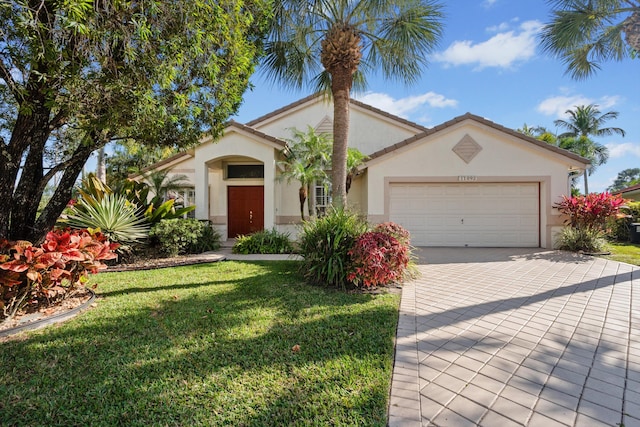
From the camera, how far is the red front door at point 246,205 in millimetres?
14734

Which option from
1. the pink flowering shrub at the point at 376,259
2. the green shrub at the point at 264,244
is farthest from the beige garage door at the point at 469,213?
the pink flowering shrub at the point at 376,259

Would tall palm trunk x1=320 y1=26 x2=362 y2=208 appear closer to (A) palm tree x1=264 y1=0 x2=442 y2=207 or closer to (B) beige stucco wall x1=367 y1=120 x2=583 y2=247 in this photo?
(A) palm tree x1=264 y1=0 x2=442 y2=207

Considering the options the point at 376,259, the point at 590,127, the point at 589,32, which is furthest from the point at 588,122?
the point at 376,259

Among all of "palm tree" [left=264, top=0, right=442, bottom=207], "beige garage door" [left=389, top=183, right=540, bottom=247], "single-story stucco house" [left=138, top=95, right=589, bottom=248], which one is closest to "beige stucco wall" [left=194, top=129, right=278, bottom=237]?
"single-story stucco house" [left=138, top=95, right=589, bottom=248]

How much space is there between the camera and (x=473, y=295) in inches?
229

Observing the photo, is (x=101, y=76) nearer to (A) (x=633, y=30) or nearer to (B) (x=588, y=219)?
(A) (x=633, y=30)

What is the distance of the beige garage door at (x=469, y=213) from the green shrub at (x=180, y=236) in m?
7.61

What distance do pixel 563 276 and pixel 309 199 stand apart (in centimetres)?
1002

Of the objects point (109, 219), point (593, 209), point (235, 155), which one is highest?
point (235, 155)

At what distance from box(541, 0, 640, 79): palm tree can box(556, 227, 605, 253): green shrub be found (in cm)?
599

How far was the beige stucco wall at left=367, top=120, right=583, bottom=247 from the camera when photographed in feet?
38.0

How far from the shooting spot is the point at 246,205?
14773 millimetres

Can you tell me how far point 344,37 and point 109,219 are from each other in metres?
8.45

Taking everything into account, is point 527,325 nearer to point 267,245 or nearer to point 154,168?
point 267,245
